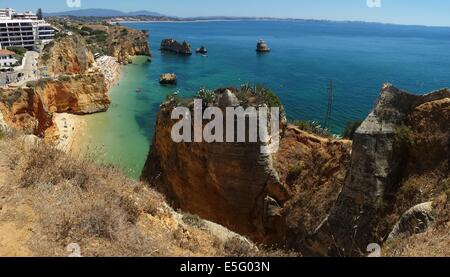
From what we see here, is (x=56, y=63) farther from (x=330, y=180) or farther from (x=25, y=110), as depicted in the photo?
(x=330, y=180)

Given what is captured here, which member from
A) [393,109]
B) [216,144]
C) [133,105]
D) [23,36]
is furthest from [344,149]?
[23,36]

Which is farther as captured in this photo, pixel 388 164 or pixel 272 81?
pixel 272 81

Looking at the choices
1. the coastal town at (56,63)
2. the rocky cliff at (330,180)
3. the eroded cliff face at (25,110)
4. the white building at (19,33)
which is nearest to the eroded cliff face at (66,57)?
the coastal town at (56,63)

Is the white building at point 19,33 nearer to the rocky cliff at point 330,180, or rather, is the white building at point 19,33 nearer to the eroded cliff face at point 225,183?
the eroded cliff face at point 225,183

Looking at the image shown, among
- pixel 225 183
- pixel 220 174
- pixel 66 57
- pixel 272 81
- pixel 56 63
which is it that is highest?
pixel 66 57

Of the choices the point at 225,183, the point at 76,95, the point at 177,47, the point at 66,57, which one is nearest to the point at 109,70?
the point at 66,57

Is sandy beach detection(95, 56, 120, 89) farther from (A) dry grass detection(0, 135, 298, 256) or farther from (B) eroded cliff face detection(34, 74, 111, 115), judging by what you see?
(A) dry grass detection(0, 135, 298, 256)
